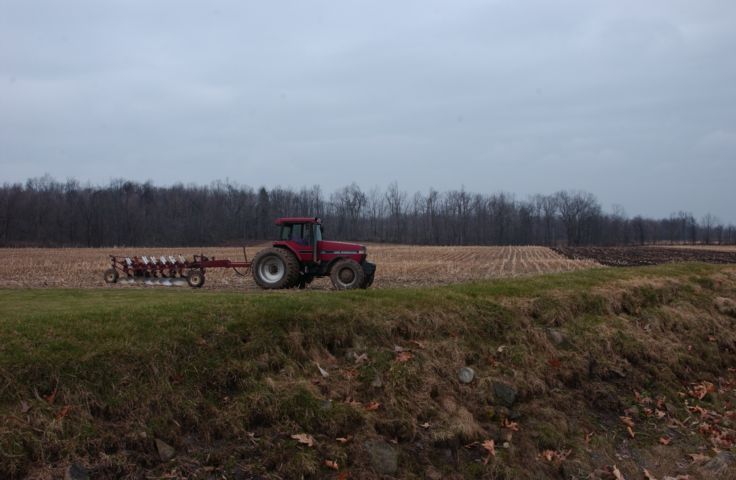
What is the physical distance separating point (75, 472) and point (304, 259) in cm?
1308

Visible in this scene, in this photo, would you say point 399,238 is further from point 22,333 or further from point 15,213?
point 22,333

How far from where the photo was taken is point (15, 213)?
326 ft

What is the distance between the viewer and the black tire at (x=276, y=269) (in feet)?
60.7

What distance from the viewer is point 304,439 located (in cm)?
733

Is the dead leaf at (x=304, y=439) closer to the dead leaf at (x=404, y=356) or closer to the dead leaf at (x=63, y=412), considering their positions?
the dead leaf at (x=404, y=356)

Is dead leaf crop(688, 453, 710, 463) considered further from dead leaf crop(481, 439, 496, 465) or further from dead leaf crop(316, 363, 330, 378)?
dead leaf crop(316, 363, 330, 378)

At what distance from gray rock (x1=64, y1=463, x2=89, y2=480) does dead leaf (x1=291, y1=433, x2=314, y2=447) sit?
7.92 feet

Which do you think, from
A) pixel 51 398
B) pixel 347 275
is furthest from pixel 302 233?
pixel 51 398

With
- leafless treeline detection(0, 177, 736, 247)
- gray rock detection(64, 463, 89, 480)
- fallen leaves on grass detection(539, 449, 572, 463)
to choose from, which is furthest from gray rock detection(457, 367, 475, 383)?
leafless treeline detection(0, 177, 736, 247)

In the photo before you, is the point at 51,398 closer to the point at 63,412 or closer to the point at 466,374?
the point at 63,412

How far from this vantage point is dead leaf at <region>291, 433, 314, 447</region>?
7298 mm

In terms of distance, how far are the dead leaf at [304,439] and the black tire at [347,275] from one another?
10.7 m

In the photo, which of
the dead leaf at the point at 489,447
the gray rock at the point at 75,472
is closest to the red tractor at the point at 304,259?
the dead leaf at the point at 489,447

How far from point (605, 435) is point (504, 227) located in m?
137
